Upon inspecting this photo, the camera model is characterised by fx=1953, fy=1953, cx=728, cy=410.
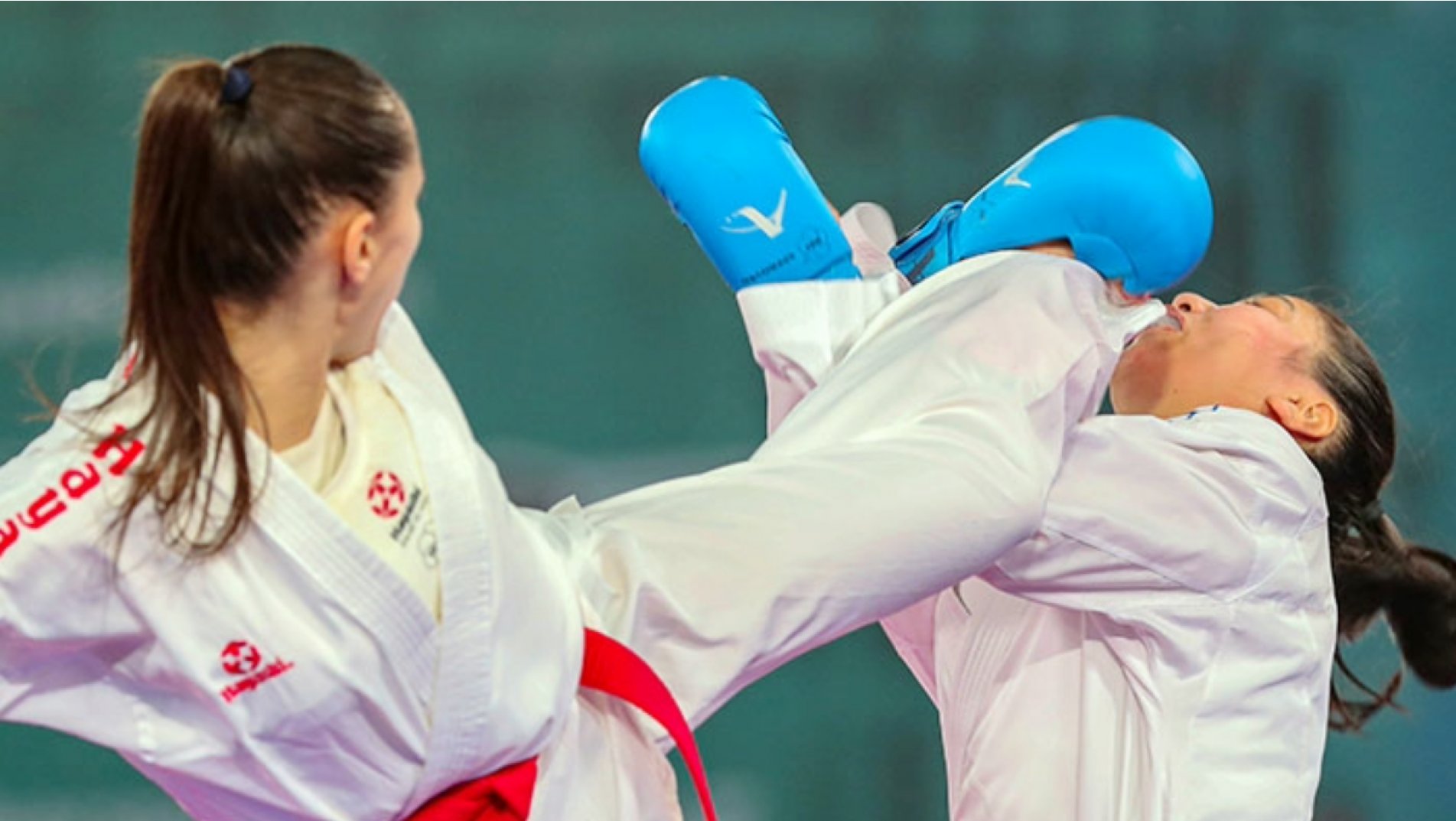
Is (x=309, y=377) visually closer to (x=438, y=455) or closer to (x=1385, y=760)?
(x=438, y=455)

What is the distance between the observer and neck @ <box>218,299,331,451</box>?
121 centimetres

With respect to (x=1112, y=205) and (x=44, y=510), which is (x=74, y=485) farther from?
(x=1112, y=205)

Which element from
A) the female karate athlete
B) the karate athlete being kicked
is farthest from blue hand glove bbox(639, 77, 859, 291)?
the female karate athlete

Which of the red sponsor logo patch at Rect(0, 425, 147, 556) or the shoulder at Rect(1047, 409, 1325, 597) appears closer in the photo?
the red sponsor logo patch at Rect(0, 425, 147, 556)

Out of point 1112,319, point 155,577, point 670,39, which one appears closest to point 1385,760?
point 670,39

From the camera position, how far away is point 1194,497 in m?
1.61

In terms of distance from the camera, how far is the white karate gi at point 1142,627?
1596 mm

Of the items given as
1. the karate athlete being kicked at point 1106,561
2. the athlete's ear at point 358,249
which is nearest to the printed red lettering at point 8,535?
the athlete's ear at point 358,249

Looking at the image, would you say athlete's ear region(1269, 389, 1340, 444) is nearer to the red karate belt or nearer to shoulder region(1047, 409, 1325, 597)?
shoulder region(1047, 409, 1325, 597)

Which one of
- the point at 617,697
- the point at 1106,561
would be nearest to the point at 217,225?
the point at 617,697

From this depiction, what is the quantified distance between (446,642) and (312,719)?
10 centimetres

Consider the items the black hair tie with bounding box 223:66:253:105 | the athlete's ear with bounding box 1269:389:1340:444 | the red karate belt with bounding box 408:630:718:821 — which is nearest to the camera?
the black hair tie with bounding box 223:66:253:105

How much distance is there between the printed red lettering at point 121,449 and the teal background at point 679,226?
179cm

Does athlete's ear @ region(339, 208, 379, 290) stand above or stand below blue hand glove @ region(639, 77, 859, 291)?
above
